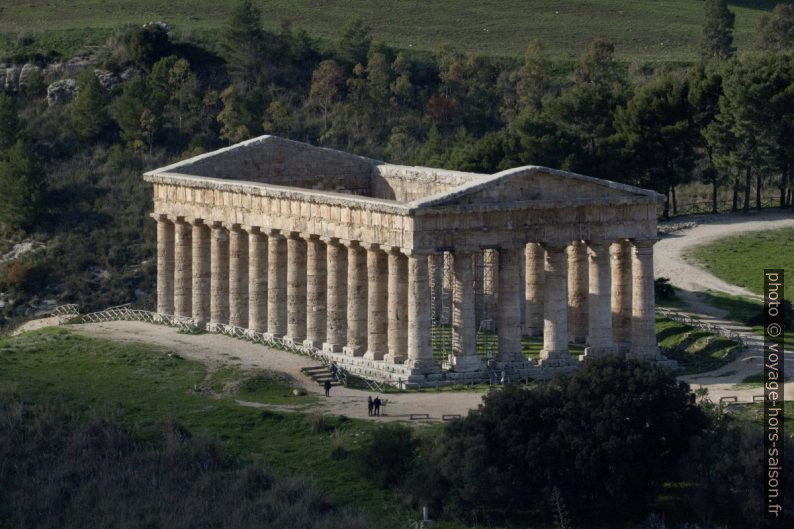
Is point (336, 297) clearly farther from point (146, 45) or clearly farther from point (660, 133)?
point (146, 45)

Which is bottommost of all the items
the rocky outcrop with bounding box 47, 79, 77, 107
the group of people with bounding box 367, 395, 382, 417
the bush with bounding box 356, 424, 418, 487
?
the bush with bounding box 356, 424, 418, 487

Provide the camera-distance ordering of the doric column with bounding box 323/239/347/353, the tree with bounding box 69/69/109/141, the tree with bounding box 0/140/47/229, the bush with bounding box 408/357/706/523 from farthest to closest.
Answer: the tree with bounding box 69/69/109/141
the tree with bounding box 0/140/47/229
the doric column with bounding box 323/239/347/353
the bush with bounding box 408/357/706/523

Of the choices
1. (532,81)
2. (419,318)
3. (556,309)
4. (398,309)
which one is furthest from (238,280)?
(532,81)

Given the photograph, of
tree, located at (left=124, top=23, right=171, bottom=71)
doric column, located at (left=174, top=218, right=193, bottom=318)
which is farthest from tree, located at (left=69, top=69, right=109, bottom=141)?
doric column, located at (left=174, top=218, right=193, bottom=318)

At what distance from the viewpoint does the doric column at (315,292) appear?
Result: 98188mm

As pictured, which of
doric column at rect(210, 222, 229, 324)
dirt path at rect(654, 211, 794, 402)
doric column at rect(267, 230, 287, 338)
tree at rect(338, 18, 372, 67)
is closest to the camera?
dirt path at rect(654, 211, 794, 402)

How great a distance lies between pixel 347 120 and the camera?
154 metres

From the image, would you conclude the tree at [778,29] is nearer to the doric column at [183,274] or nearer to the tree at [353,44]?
the tree at [353,44]

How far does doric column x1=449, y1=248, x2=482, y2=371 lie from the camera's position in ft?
301

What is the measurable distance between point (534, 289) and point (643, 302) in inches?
310

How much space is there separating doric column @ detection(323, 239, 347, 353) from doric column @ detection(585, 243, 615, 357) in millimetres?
10108

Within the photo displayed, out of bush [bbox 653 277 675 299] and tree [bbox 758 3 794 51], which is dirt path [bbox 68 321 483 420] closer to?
bush [bbox 653 277 675 299]

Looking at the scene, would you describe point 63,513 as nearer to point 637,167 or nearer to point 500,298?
point 500,298

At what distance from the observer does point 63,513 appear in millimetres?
76750
